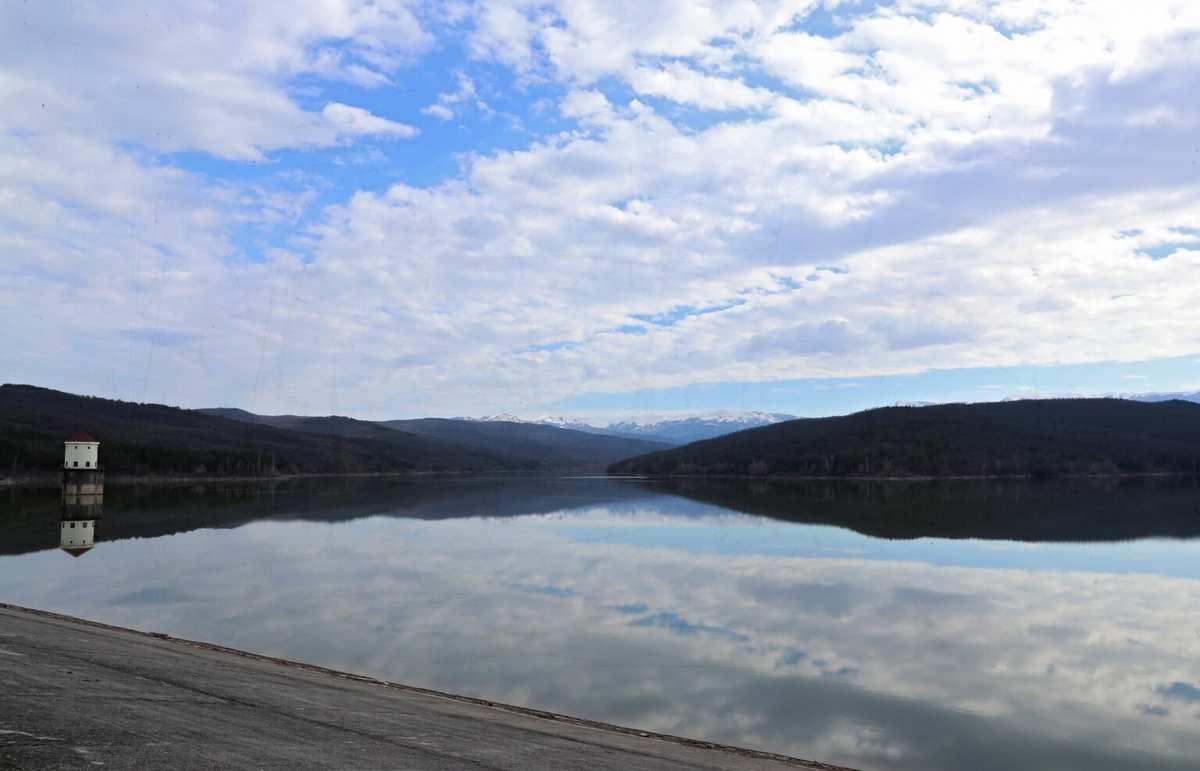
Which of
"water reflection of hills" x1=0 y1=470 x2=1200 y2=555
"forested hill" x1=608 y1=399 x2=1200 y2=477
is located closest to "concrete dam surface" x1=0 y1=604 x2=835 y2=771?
"water reflection of hills" x1=0 y1=470 x2=1200 y2=555

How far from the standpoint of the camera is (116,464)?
396 ft

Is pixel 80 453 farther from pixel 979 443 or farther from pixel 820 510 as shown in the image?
pixel 979 443

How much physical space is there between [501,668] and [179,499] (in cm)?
7485

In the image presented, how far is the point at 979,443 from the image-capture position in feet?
465

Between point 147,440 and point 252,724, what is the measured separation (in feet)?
509

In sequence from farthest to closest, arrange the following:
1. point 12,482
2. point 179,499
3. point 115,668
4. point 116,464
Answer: point 116,464 → point 12,482 → point 179,499 → point 115,668

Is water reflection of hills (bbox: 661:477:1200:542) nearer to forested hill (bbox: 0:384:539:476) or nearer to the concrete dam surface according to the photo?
the concrete dam surface

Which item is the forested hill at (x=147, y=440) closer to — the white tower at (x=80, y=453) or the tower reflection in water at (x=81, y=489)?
the white tower at (x=80, y=453)

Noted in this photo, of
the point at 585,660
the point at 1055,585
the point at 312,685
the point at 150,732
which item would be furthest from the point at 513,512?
the point at 150,732

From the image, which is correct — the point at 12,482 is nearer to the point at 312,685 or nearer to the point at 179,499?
the point at 179,499

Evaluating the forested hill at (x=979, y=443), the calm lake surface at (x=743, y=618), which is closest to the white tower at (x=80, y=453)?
the calm lake surface at (x=743, y=618)

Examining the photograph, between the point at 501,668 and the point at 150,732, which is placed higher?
the point at 150,732

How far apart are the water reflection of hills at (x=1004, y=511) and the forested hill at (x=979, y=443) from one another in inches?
1418

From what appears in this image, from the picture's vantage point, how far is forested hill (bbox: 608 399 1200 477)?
137375mm
